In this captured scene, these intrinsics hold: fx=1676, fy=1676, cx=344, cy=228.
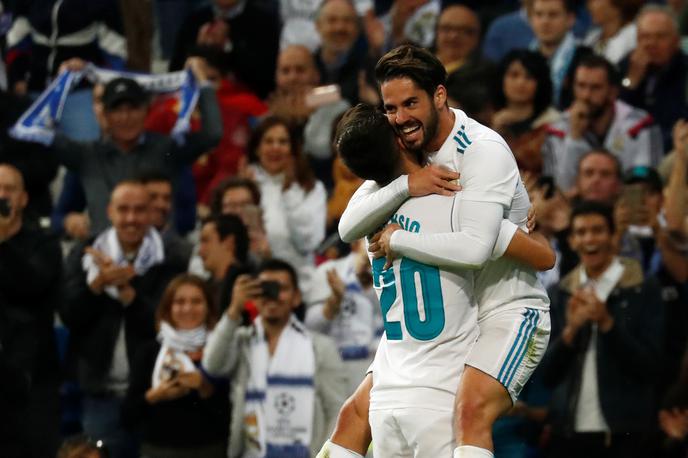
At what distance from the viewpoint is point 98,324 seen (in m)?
10.5

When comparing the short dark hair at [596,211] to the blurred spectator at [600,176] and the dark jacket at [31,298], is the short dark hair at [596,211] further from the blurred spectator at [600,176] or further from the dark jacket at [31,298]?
the dark jacket at [31,298]

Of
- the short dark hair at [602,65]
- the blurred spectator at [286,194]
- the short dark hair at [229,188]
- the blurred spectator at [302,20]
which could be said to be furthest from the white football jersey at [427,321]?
the blurred spectator at [302,20]

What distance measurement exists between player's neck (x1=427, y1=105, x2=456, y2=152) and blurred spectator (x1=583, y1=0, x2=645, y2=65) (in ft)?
18.6

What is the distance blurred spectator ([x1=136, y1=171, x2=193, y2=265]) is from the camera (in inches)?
436

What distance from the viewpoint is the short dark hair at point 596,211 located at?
33.3 ft

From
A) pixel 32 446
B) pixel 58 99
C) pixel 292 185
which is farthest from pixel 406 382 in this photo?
pixel 58 99

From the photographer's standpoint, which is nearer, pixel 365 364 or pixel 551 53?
pixel 365 364

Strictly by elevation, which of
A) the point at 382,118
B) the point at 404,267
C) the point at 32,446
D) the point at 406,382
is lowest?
the point at 32,446

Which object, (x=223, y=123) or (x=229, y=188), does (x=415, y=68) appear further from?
(x=223, y=123)

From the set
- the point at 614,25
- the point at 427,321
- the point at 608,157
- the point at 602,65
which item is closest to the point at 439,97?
the point at 427,321

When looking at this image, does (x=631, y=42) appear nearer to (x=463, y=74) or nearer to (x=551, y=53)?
(x=551, y=53)

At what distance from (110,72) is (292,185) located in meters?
1.65

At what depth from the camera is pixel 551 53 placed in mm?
12523

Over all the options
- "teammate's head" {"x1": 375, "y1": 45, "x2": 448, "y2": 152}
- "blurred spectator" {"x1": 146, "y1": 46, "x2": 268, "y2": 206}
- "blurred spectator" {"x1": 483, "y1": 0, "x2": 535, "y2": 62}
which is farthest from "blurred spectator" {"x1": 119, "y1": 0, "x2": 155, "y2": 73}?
"teammate's head" {"x1": 375, "y1": 45, "x2": 448, "y2": 152}
